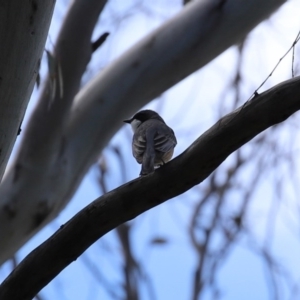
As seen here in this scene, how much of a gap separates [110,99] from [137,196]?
5.26 feet

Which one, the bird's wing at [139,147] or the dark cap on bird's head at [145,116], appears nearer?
the bird's wing at [139,147]

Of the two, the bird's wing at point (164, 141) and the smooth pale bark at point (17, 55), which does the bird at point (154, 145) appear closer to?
the bird's wing at point (164, 141)

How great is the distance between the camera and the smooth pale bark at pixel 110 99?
3.23 m

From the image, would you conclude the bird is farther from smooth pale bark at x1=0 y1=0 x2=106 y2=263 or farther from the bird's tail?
smooth pale bark at x1=0 y1=0 x2=106 y2=263

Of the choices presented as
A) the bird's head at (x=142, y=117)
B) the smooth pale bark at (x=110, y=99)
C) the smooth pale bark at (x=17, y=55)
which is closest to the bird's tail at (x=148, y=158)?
the smooth pale bark at (x=110, y=99)

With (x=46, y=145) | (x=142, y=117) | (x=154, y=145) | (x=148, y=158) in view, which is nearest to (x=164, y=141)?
(x=154, y=145)

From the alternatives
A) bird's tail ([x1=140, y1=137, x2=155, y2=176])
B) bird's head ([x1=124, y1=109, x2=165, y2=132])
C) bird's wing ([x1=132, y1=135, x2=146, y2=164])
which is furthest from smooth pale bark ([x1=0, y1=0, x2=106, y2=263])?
bird's head ([x1=124, y1=109, x2=165, y2=132])

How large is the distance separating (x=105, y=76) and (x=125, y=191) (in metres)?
1.72

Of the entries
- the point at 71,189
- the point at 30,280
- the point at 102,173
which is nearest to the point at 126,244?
the point at 102,173

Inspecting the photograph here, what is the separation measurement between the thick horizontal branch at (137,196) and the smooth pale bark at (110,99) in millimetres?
1076

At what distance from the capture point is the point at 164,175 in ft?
6.66

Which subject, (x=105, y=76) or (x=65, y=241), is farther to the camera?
(x=105, y=76)

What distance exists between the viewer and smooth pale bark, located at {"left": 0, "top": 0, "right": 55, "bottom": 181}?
1.92 metres

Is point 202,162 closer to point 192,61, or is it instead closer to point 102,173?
point 192,61
